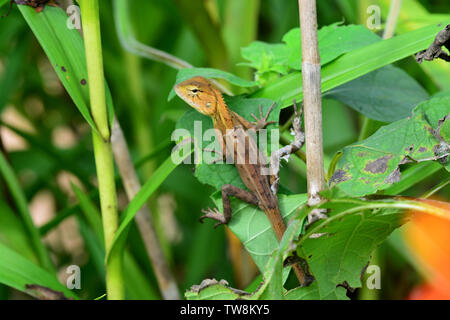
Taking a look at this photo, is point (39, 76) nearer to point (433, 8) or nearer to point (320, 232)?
point (433, 8)

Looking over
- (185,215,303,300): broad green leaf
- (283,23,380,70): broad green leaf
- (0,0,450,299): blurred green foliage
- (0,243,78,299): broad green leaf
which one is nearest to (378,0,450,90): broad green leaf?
(0,0,450,299): blurred green foliage

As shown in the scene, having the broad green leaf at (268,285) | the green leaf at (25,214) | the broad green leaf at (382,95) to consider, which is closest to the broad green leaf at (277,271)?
the broad green leaf at (268,285)

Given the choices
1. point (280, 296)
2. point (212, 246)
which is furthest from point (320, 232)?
point (212, 246)

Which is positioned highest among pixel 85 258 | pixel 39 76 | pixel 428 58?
pixel 39 76

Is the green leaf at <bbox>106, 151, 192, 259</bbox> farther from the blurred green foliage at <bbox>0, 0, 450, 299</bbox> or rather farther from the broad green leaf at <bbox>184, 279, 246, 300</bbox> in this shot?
the blurred green foliage at <bbox>0, 0, 450, 299</bbox>

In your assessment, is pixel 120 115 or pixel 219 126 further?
pixel 120 115

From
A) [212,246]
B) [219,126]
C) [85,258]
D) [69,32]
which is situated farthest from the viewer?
[85,258]
